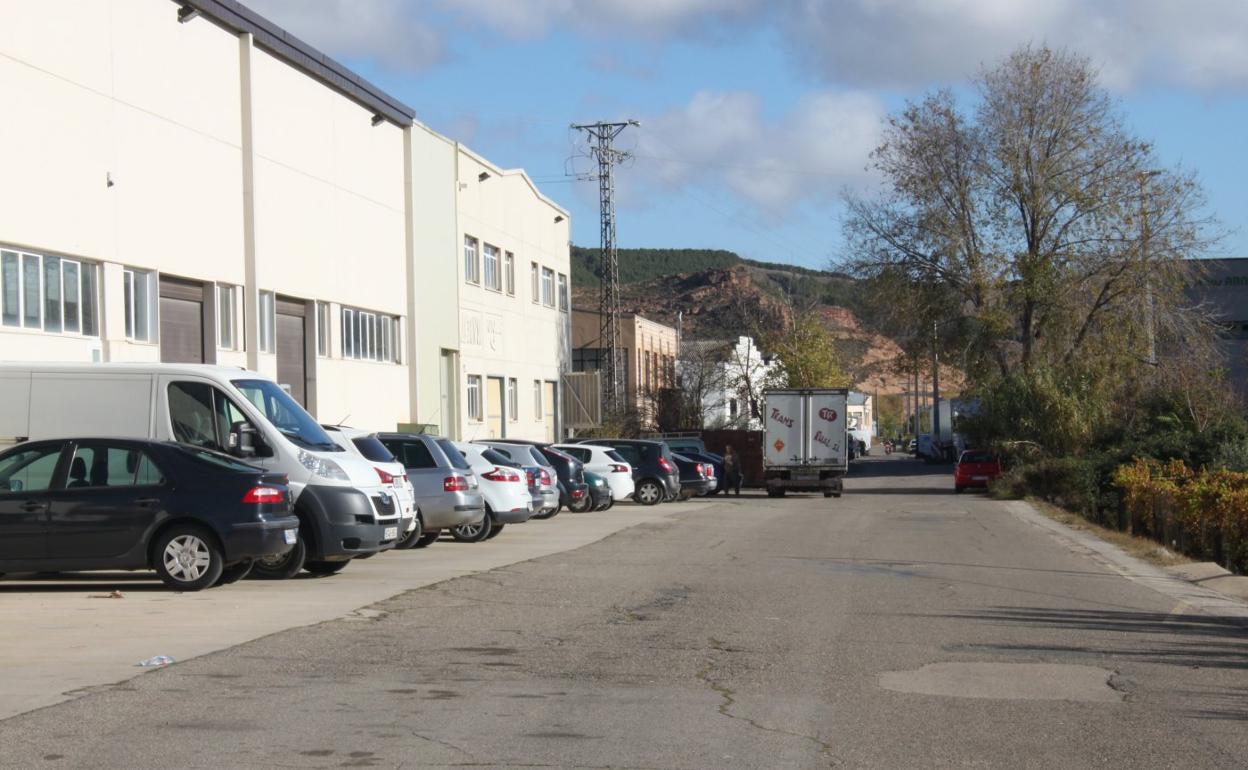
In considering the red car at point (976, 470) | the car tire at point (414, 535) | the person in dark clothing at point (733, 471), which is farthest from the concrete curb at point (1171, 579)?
the red car at point (976, 470)

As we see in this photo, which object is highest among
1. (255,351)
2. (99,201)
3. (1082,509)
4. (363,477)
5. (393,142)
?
(393,142)

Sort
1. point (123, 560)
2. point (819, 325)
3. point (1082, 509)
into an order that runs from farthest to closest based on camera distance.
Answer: point (819, 325) < point (1082, 509) < point (123, 560)

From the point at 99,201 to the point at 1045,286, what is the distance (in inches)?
1304

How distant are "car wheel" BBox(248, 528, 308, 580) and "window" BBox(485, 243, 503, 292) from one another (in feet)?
95.2

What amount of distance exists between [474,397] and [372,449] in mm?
24935

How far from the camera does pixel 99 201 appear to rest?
74.8 ft

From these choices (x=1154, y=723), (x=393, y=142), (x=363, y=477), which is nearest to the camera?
(x=1154, y=723)

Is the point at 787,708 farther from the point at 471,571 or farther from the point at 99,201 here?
the point at 99,201

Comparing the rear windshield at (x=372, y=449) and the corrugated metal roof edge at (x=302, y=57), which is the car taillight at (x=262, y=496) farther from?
the corrugated metal roof edge at (x=302, y=57)

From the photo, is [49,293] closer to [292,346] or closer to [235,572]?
[235,572]

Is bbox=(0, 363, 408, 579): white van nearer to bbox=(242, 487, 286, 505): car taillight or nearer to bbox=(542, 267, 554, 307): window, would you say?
bbox=(242, 487, 286, 505): car taillight

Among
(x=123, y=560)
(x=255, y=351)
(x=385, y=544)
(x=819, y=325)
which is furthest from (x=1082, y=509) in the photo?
(x=819, y=325)

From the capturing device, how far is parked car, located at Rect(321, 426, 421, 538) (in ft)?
52.7

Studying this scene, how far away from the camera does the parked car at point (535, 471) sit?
2267cm
